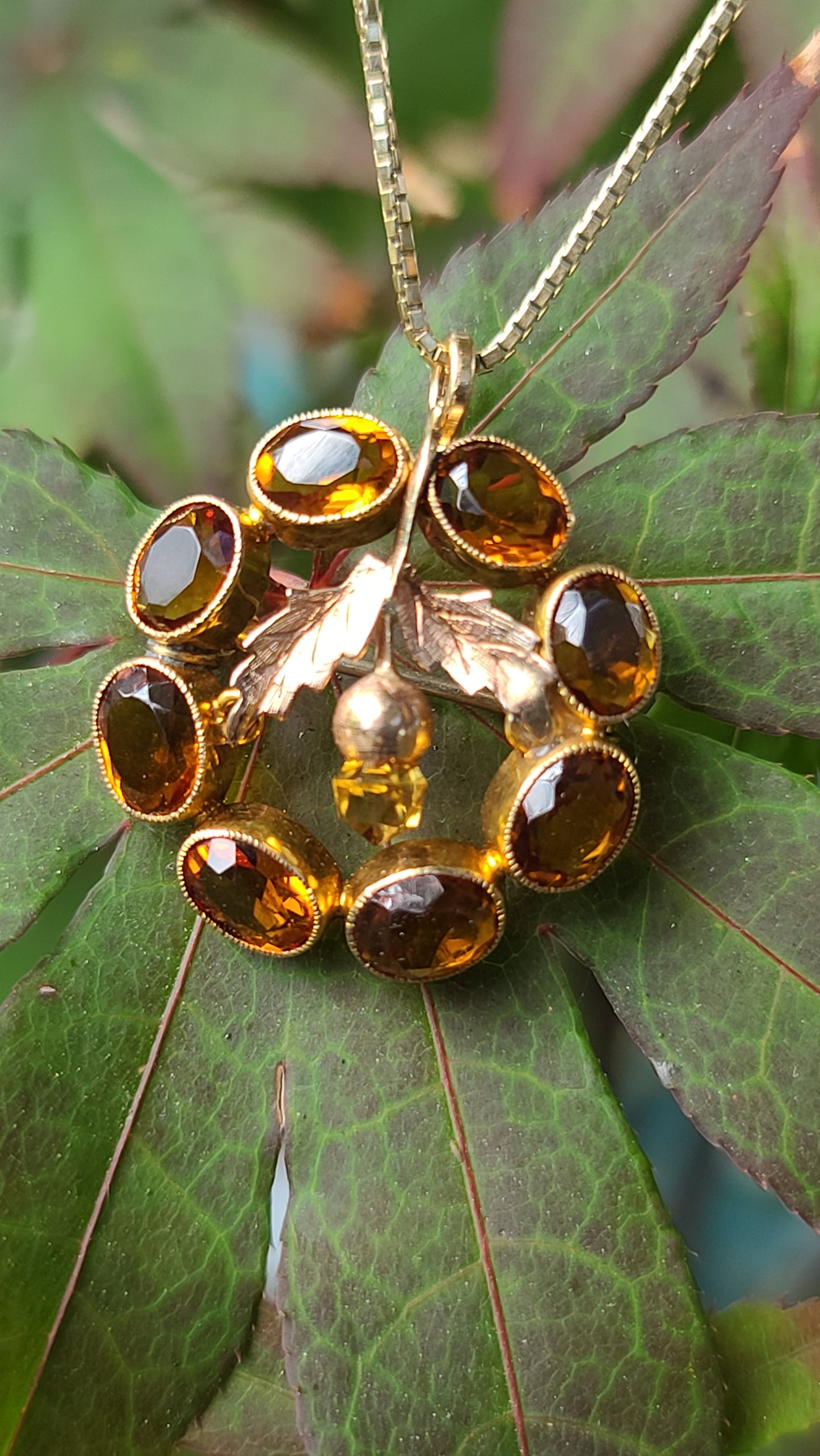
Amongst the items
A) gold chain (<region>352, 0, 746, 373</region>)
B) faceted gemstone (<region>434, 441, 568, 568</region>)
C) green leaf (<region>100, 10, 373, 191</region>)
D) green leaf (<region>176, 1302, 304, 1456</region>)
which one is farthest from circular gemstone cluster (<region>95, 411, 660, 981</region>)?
green leaf (<region>100, 10, 373, 191</region>)

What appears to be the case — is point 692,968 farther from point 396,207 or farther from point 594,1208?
point 396,207

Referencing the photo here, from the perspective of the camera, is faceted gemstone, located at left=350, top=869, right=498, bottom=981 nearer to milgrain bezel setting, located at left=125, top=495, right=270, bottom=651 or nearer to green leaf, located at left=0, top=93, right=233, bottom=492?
milgrain bezel setting, located at left=125, top=495, right=270, bottom=651

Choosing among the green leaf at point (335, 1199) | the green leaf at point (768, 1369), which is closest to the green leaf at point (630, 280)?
the green leaf at point (335, 1199)

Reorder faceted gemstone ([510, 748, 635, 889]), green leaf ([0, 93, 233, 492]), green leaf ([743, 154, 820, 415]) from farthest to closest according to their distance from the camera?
green leaf ([0, 93, 233, 492]), green leaf ([743, 154, 820, 415]), faceted gemstone ([510, 748, 635, 889])

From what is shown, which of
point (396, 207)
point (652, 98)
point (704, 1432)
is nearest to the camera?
point (704, 1432)

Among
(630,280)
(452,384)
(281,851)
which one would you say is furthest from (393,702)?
(630,280)

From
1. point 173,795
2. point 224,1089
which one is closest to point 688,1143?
point 224,1089

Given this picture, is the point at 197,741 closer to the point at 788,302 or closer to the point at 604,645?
the point at 604,645

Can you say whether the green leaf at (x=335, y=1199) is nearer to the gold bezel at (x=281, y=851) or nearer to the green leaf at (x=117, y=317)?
the gold bezel at (x=281, y=851)
